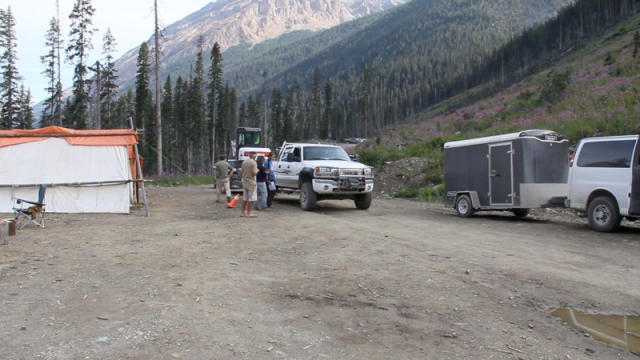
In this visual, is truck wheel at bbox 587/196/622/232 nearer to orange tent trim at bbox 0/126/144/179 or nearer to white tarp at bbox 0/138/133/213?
white tarp at bbox 0/138/133/213

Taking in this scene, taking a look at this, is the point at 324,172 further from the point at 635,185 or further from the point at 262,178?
the point at 635,185

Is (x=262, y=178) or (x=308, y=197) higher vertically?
(x=262, y=178)

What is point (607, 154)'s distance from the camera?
411 inches

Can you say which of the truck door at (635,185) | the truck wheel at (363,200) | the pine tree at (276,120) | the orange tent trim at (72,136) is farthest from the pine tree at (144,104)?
the truck door at (635,185)

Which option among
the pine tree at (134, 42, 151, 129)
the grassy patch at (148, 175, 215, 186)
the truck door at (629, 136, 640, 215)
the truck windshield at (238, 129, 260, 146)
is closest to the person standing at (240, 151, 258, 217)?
the truck door at (629, 136, 640, 215)

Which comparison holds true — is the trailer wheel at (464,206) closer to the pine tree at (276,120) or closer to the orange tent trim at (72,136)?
the orange tent trim at (72,136)

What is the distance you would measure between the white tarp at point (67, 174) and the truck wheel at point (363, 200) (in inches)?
284

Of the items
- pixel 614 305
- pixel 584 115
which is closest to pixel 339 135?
pixel 584 115

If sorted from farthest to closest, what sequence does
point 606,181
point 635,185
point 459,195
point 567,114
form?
point 567,114 → point 459,195 → point 606,181 → point 635,185

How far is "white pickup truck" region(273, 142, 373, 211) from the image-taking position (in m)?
13.8

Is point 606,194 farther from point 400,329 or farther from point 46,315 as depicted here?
point 46,315

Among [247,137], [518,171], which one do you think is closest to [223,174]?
[518,171]

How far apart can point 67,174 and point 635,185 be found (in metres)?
15.0

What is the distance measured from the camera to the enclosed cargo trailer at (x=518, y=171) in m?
12.2
